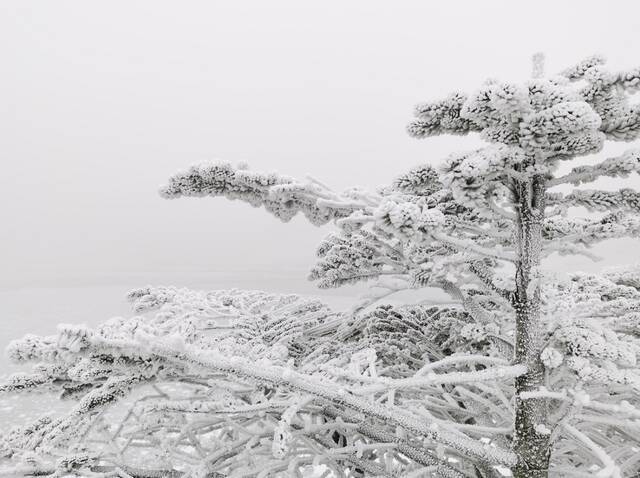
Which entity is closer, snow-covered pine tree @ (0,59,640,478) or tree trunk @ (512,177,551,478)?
snow-covered pine tree @ (0,59,640,478)

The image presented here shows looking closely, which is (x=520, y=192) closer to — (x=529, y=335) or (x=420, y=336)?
(x=529, y=335)

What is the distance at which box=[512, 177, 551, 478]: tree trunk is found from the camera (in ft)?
8.62

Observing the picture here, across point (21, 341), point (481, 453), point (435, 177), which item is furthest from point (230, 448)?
point (435, 177)

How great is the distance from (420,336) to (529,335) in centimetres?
191

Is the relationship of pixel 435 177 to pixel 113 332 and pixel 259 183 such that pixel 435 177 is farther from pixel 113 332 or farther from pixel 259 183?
pixel 113 332

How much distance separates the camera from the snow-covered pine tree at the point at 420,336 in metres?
2.04

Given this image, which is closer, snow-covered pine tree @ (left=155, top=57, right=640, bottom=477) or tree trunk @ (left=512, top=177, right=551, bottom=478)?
snow-covered pine tree @ (left=155, top=57, right=640, bottom=477)

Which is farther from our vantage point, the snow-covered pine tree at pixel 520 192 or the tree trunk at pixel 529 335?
the tree trunk at pixel 529 335

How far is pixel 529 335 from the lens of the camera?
8.79 ft

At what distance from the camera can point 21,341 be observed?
1713mm

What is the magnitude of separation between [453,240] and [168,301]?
9.19ft

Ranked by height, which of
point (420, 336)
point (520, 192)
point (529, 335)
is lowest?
point (420, 336)

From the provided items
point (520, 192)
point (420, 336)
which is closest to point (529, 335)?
point (520, 192)

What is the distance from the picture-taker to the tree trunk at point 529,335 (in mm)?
2628
